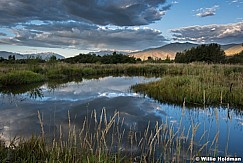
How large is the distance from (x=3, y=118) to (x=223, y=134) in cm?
664

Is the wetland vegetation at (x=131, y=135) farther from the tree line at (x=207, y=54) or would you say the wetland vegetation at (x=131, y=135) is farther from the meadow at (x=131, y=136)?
the tree line at (x=207, y=54)

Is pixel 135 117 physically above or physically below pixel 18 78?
below

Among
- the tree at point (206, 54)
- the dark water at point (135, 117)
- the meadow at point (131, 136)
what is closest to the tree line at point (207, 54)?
the tree at point (206, 54)

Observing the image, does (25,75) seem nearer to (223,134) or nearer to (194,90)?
(194,90)

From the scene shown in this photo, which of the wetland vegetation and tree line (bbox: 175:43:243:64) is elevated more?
tree line (bbox: 175:43:243:64)

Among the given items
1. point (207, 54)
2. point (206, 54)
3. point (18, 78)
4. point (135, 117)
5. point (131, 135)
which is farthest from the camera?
point (206, 54)

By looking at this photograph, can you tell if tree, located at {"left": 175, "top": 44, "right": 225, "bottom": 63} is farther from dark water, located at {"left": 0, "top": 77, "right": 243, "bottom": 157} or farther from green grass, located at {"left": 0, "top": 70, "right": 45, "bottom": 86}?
dark water, located at {"left": 0, "top": 77, "right": 243, "bottom": 157}

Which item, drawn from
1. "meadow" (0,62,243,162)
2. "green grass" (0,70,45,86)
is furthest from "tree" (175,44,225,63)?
"green grass" (0,70,45,86)

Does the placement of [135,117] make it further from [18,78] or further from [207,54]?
[207,54]

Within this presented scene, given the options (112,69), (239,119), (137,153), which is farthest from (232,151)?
(112,69)

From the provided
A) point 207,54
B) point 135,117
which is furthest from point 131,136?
point 207,54

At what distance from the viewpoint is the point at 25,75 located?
16062 mm

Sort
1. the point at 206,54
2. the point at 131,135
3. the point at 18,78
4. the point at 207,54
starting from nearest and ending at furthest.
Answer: the point at 131,135 → the point at 18,78 → the point at 207,54 → the point at 206,54

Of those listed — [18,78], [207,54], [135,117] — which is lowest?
[135,117]
